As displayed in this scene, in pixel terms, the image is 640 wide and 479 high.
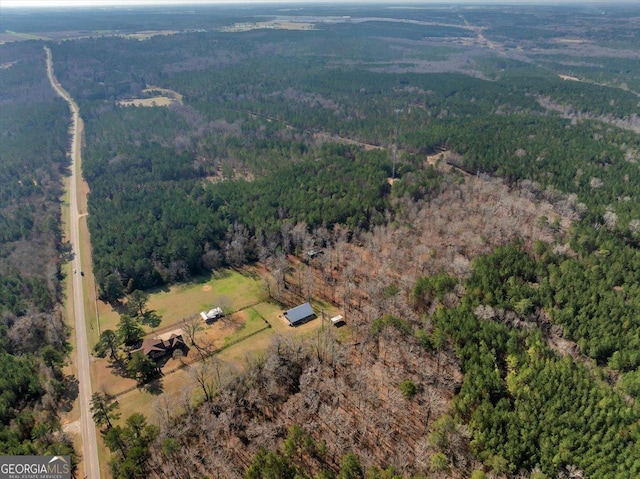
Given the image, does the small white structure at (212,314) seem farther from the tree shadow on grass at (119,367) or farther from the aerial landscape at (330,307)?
the tree shadow on grass at (119,367)

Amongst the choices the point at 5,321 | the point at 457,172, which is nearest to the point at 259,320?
the point at 5,321

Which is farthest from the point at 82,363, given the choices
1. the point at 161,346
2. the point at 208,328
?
the point at 208,328

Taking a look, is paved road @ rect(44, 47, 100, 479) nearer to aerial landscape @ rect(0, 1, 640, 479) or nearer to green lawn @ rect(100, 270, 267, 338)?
aerial landscape @ rect(0, 1, 640, 479)

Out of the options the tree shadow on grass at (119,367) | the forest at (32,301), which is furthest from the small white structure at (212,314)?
the forest at (32,301)

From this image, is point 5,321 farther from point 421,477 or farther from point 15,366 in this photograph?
point 421,477

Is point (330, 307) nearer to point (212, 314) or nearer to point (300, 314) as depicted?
point (300, 314)

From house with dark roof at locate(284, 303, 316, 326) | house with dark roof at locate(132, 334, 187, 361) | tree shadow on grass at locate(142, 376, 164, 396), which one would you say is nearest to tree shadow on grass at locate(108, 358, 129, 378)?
house with dark roof at locate(132, 334, 187, 361)
